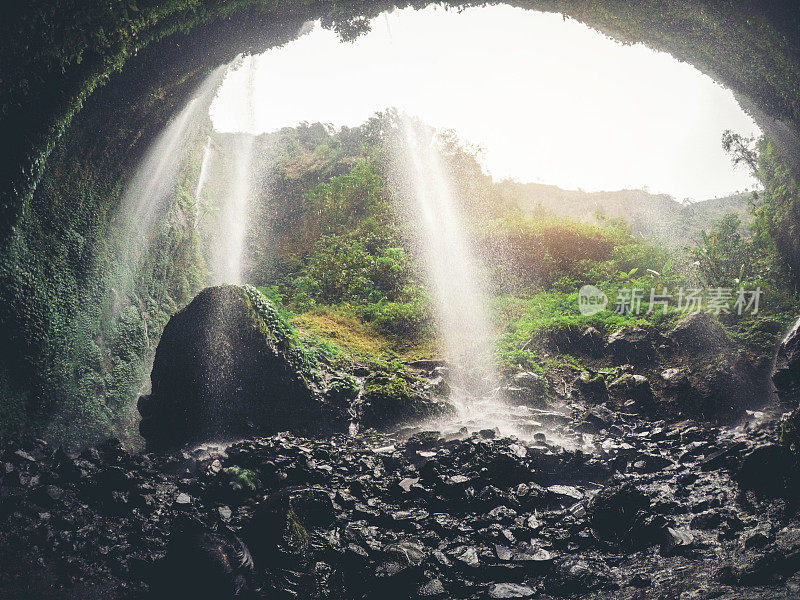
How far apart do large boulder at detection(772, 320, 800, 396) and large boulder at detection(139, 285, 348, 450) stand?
28.0 feet

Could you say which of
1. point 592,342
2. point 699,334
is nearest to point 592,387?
point 592,342

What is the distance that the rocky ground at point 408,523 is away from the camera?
391 cm

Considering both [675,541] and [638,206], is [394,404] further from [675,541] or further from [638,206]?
[638,206]

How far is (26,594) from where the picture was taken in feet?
12.3

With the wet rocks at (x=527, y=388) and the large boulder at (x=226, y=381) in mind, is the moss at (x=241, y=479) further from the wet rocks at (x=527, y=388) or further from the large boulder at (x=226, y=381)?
the wet rocks at (x=527, y=388)

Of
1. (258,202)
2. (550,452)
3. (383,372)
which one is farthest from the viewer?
(258,202)

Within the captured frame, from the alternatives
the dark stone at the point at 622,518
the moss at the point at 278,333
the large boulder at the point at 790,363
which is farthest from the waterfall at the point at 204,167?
the large boulder at the point at 790,363

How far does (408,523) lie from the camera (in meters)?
5.14

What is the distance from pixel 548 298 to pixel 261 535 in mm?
14756

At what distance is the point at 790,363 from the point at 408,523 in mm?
7070

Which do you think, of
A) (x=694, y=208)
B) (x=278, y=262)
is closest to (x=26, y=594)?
(x=278, y=262)

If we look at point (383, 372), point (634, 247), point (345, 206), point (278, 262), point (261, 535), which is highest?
point (345, 206)

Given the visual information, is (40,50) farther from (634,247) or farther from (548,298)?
(634,247)

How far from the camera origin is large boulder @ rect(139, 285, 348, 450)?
866 cm
